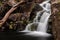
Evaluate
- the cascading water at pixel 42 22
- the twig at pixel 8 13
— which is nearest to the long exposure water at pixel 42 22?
the cascading water at pixel 42 22

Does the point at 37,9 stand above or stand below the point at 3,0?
below

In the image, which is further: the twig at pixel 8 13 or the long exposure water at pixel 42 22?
the twig at pixel 8 13

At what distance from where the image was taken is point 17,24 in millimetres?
12906

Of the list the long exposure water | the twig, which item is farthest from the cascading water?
the twig

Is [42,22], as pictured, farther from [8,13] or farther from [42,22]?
[8,13]

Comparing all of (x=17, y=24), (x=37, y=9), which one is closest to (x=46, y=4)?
(x=37, y=9)

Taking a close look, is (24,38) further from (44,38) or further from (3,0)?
(3,0)

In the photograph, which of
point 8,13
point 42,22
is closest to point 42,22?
point 42,22

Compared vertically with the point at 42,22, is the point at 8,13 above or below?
above

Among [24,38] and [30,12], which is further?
[30,12]

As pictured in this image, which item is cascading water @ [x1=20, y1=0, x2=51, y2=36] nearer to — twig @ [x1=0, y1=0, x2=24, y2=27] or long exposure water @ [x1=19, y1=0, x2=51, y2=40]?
long exposure water @ [x1=19, y1=0, x2=51, y2=40]

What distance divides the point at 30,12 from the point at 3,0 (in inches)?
108

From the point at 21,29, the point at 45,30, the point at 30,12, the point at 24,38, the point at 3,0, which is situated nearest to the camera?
the point at 24,38

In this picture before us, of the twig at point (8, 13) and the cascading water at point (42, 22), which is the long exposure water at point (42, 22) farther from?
the twig at point (8, 13)
